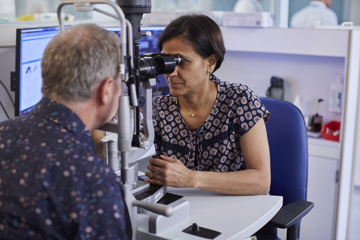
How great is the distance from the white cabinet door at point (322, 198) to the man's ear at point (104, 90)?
178 centimetres

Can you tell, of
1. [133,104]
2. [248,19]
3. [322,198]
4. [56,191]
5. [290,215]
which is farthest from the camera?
[248,19]

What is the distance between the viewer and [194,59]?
60.0 inches

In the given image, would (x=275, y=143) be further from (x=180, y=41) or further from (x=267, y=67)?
(x=267, y=67)

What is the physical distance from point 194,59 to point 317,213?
1.37 meters

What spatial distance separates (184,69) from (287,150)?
1.72 feet

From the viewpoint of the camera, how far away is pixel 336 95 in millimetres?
2604


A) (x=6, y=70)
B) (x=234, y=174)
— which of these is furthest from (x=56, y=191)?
(x=6, y=70)

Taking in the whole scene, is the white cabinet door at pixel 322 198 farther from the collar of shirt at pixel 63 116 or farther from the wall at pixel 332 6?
the collar of shirt at pixel 63 116

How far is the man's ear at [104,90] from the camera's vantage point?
932 millimetres

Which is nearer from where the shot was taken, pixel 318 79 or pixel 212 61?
pixel 212 61

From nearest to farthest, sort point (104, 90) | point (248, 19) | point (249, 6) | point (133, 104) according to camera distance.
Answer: point (104, 90) < point (133, 104) < point (248, 19) < point (249, 6)

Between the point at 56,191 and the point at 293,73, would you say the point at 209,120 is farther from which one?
the point at 293,73

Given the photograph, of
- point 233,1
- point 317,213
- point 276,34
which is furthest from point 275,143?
point 233,1

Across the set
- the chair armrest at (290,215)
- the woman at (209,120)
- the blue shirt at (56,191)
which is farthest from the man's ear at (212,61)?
the blue shirt at (56,191)
